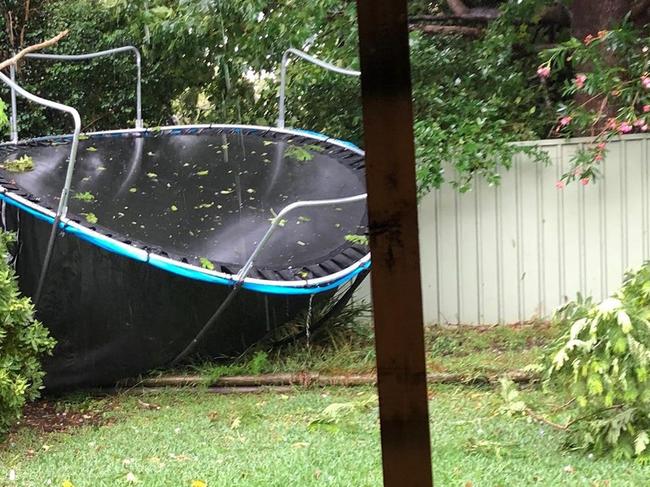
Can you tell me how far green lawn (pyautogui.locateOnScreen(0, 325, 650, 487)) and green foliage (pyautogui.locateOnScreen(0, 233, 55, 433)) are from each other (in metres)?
0.21

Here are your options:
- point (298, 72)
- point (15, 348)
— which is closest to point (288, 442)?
point (15, 348)

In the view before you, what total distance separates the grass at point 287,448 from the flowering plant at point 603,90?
205 centimetres

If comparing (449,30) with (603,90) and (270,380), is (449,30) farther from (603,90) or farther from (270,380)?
A: (270,380)

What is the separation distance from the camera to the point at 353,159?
5.32m

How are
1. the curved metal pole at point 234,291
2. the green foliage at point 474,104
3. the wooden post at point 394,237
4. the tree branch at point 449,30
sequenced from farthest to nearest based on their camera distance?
the tree branch at point 449,30, the green foliage at point 474,104, the curved metal pole at point 234,291, the wooden post at point 394,237

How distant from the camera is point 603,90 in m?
4.84

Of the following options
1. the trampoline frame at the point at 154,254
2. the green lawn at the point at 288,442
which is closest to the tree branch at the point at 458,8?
the trampoline frame at the point at 154,254

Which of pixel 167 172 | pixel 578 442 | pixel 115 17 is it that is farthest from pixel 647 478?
pixel 115 17

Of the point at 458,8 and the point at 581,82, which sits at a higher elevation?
the point at 458,8

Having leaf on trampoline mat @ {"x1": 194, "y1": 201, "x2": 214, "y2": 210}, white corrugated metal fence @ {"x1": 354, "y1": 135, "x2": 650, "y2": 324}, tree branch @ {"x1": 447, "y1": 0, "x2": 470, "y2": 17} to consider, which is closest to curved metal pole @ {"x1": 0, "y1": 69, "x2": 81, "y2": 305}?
leaf on trampoline mat @ {"x1": 194, "y1": 201, "x2": 214, "y2": 210}

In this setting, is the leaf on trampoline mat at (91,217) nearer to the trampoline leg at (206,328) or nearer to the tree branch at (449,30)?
the trampoline leg at (206,328)

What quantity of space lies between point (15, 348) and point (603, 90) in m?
3.73

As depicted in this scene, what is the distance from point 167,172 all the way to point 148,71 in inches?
77.9

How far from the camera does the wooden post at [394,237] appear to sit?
82 centimetres
